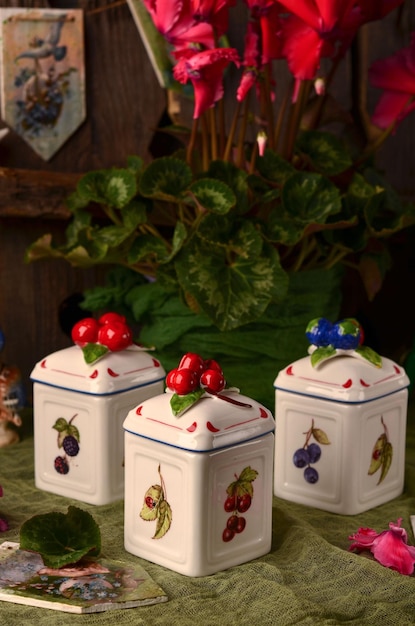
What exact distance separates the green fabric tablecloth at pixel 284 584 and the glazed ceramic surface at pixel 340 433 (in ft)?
0.13

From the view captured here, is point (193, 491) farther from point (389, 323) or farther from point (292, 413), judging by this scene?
point (389, 323)

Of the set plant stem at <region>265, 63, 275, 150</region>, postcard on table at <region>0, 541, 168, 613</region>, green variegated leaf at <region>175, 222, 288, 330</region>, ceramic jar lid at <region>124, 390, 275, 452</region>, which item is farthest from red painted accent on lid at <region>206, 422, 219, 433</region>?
plant stem at <region>265, 63, 275, 150</region>

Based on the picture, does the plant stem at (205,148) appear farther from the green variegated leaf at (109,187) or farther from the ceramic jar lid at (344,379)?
the ceramic jar lid at (344,379)

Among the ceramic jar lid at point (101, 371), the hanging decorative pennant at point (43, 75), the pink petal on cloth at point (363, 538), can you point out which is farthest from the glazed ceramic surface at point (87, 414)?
the hanging decorative pennant at point (43, 75)

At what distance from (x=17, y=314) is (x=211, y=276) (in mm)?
575

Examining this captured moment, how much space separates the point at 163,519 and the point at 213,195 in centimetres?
65

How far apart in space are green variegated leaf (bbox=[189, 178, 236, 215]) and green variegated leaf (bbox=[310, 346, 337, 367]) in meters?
0.32

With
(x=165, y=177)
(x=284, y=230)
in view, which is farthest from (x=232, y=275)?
(x=165, y=177)

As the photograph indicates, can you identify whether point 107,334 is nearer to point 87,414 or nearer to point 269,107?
point 87,414

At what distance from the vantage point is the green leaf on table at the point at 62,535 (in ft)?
4.41

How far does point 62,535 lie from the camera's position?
137cm

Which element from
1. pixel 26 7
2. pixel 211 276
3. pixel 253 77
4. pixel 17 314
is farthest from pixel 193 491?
pixel 26 7

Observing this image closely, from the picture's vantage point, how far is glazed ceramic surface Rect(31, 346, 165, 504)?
5.09ft

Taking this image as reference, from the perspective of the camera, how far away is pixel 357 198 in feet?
6.23
